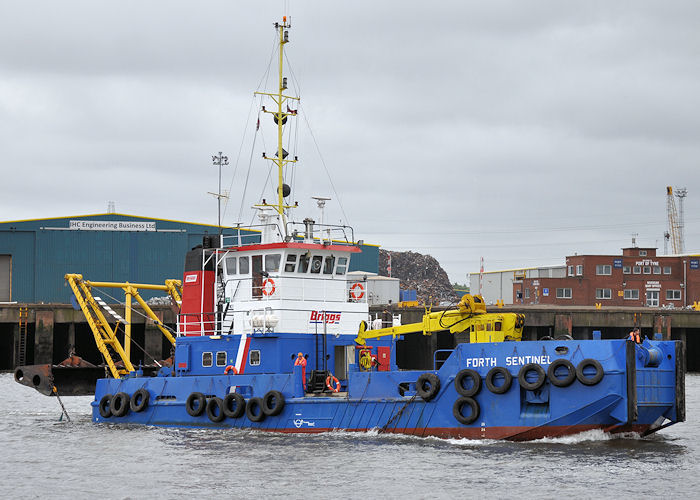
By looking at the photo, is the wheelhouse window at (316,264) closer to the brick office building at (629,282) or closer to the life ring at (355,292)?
the life ring at (355,292)

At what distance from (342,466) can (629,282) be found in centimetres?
5433

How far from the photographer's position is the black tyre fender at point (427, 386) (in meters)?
19.3

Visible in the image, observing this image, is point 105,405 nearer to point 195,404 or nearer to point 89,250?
point 195,404

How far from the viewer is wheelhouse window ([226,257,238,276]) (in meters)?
23.1

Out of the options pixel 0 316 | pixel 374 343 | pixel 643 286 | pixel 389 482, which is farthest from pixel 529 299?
pixel 389 482

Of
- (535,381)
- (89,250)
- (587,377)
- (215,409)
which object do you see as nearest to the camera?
(587,377)

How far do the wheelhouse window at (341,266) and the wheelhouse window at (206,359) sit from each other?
A: 351 cm

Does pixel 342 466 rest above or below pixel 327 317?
below

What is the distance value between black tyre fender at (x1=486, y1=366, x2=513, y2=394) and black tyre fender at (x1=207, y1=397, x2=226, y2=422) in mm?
6203

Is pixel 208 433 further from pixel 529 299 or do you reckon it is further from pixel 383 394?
pixel 529 299

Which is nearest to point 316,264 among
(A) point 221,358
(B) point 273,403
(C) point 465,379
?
(A) point 221,358

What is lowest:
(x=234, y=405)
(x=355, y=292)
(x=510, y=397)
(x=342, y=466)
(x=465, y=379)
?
(x=342, y=466)

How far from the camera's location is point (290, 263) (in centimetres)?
2233

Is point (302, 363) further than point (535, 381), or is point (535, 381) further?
point (302, 363)
